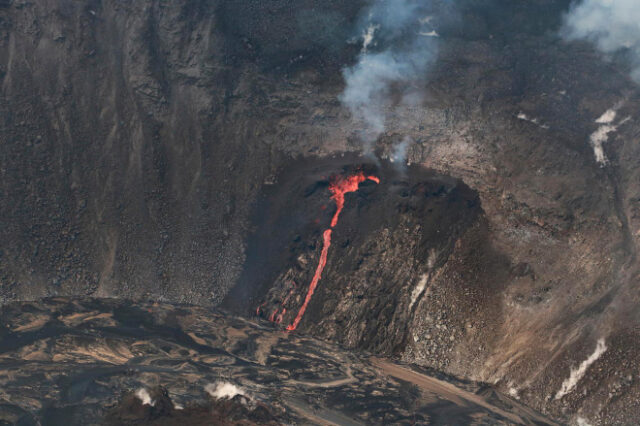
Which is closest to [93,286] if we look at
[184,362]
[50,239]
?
[50,239]

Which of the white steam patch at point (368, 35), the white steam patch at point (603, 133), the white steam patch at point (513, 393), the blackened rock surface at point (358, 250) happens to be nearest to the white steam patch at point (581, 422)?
the white steam patch at point (513, 393)

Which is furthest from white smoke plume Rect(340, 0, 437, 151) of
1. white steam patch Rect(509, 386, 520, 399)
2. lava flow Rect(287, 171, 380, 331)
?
white steam patch Rect(509, 386, 520, 399)

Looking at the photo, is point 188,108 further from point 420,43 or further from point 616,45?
point 616,45

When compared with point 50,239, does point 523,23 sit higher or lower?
higher

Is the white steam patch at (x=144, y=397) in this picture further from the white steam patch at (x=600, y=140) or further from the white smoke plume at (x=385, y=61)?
the white steam patch at (x=600, y=140)

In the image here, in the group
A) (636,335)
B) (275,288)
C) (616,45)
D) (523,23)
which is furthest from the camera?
(523,23)
